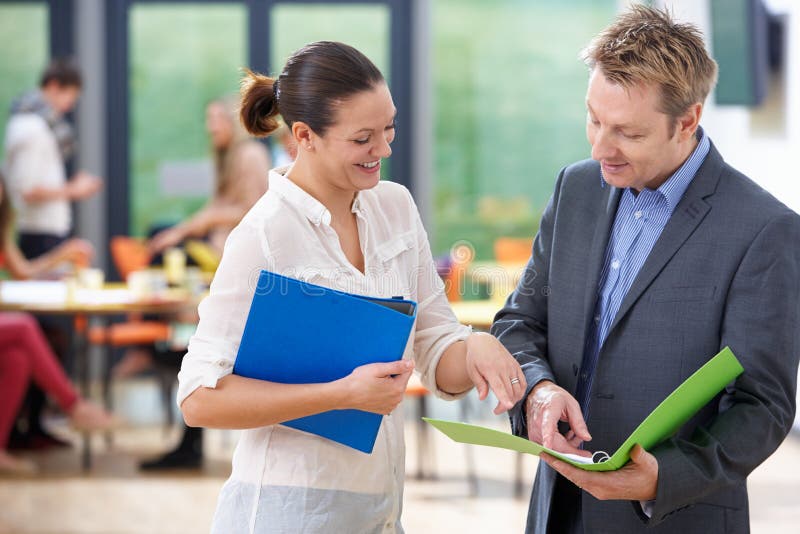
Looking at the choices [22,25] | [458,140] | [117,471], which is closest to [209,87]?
[22,25]

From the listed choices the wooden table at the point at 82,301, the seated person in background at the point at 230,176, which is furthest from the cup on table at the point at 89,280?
the seated person in background at the point at 230,176

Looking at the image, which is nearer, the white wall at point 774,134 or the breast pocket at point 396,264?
the breast pocket at point 396,264

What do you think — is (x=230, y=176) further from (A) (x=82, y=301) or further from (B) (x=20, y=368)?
(B) (x=20, y=368)

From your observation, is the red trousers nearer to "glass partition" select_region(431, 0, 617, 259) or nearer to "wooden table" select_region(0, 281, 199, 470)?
"wooden table" select_region(0, 281, 199, 470)

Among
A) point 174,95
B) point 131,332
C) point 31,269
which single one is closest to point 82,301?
point 31,269

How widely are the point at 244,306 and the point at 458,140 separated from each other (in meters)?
7.18

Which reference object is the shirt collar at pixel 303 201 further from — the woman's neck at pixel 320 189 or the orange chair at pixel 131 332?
the orange chair at pixel 131 332

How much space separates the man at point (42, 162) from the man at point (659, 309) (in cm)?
531

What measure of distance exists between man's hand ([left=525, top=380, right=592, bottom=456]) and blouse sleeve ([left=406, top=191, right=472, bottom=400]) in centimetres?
17

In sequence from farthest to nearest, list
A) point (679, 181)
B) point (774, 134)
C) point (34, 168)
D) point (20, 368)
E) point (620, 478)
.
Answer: point (34, 168) → point (774, 134) → point (20, 368) → point (679, 181) → point (620, 478)

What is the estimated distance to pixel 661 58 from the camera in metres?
1.88

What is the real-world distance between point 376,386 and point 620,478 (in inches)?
16.5

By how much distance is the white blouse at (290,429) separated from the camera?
1812mm

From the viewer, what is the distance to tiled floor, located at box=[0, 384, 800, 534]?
4707mm
